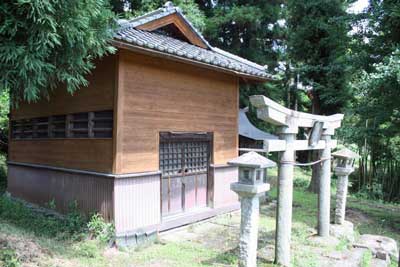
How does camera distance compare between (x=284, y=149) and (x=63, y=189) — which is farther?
(x=63, y=189)

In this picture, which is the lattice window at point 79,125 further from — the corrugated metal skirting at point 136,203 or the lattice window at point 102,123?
the corrugated metal skirting at point 136,203

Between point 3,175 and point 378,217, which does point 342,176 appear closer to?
point 378,217

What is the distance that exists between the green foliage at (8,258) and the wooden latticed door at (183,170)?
334 cm

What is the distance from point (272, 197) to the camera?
12055 mm

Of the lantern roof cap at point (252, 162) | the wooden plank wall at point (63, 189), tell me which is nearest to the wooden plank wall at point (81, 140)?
the wooden plank wall at point (63, 189)

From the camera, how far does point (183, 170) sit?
26.7 feet

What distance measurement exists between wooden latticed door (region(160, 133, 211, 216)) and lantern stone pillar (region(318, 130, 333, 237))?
2941mm

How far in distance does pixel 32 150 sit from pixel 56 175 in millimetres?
1759

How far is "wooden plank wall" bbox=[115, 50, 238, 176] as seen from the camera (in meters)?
6.58

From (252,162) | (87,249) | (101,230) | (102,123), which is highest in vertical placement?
(102,123)

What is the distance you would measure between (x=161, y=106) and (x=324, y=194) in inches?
159

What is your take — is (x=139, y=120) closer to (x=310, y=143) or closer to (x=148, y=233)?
(x=148, y=233)

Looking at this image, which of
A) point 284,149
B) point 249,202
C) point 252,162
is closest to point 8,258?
point 249,202

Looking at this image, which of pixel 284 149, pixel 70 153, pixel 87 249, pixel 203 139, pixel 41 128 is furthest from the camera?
pixel 41 128
